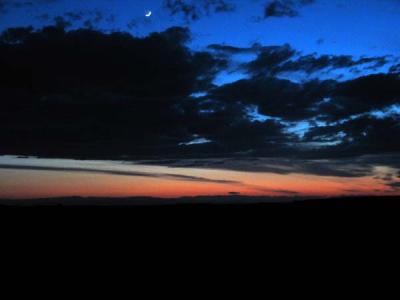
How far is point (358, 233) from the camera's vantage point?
29.3 m

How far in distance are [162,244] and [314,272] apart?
30.7 feet

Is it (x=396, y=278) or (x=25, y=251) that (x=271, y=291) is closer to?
(x=396, y=278)

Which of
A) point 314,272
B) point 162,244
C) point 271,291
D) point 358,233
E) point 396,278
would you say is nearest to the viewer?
point 271,291

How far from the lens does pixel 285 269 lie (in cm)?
1825

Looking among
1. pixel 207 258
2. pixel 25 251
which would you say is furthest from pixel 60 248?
pixel 207 258

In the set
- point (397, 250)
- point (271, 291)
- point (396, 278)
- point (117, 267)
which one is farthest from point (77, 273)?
point (397, 250)

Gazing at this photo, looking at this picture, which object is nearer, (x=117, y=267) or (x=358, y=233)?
(x=117, y=267)

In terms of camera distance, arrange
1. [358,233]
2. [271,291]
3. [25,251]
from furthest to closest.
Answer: [358,233] < [25,251] < [271,291]

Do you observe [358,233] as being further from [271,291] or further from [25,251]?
[25,251]

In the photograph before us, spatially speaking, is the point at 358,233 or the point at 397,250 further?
the point at 358,233

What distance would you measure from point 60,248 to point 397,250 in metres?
17.4

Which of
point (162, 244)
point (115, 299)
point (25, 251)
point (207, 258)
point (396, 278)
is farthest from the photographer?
point (162, 244)

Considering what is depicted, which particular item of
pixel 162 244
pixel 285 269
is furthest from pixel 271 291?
pixel 162 244

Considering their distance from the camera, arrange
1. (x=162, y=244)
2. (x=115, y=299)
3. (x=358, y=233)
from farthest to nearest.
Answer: (x=358, y=233), (x=162, y=244), (x=115, y=299)
